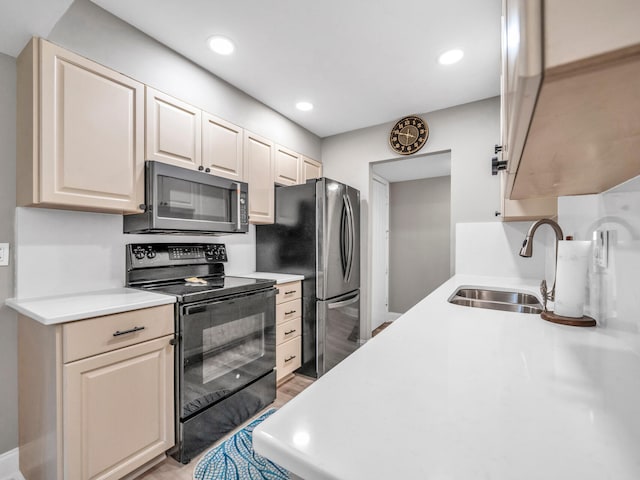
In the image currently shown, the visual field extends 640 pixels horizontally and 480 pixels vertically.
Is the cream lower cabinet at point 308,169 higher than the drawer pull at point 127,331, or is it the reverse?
the cream lower cabinet at point 308,169

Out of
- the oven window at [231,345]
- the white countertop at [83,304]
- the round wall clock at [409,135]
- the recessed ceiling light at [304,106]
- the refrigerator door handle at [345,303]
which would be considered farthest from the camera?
the round wall clock at [409,135]

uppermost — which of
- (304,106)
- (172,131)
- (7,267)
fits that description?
(304,106)

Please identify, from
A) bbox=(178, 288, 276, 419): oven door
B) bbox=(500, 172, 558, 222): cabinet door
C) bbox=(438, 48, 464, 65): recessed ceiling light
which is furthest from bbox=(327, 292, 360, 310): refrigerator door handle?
bbox=(438, 48, 464, 65): recessed ceiling light

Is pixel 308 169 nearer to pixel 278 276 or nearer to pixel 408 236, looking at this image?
pixel 278 276

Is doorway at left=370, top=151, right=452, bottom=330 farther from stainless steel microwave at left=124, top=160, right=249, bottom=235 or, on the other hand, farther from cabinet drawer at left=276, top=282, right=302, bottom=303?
stainless steel microwave at left=124, top=160, right=249, bottom=235

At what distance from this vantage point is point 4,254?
4.88 feet

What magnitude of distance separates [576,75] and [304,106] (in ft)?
9.39

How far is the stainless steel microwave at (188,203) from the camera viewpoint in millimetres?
1780

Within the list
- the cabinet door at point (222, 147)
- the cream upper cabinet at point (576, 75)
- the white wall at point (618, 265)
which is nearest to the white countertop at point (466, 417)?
the white wall at point (618, 265)

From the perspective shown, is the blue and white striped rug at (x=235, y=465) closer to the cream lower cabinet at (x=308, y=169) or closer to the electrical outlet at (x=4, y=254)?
the electrical outlet at (x=4, y=254)

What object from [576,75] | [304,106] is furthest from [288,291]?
[576,75]

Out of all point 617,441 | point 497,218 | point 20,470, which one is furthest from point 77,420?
point 497,218

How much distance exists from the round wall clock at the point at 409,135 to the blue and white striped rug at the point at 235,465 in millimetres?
2810

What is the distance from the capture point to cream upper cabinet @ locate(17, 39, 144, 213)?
142cm
